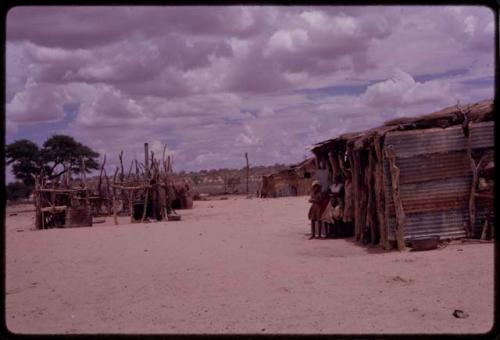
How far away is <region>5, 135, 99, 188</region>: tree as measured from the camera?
48906mm

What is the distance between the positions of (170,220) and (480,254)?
16.1 m

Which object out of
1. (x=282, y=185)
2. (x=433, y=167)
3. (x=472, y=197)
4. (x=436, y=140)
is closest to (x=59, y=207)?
(x=433, y=167)

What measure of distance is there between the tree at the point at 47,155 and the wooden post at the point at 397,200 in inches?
1553

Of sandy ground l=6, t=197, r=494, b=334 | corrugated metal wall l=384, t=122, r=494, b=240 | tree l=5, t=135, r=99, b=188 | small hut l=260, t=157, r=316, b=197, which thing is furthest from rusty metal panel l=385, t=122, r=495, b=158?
tree l=5, t=135, r=99, b=188

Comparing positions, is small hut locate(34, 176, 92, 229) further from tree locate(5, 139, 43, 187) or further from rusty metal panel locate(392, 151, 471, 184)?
tree locate(5, 139, 43, 187)

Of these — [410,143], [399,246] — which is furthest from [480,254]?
[410,143]

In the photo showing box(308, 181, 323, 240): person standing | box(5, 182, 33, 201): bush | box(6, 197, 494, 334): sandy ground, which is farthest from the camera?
box(5, 182, 33, 201): bush

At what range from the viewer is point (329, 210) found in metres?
15.3

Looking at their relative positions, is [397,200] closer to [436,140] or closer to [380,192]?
[380,192]

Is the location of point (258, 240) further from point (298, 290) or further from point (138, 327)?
point (138, 327)

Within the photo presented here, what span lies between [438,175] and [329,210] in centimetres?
375

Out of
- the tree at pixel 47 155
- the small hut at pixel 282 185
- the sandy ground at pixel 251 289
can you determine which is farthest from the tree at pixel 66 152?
Result: the sandy ground at pixel 251 289

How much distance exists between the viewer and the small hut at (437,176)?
1206cm

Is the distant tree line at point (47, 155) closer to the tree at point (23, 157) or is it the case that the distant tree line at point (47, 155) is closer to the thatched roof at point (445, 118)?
the tree at point (23, 157)
